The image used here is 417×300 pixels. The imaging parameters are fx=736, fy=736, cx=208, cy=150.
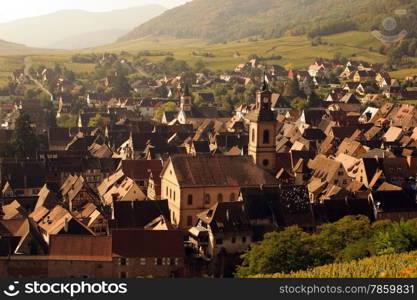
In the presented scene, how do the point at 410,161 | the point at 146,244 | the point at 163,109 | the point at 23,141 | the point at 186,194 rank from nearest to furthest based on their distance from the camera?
the point at 146,244 < the point at 186,194 < the point at 410,161 < the point at 23,141 < the point at 163,109

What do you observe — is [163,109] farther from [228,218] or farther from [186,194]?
[228,218]

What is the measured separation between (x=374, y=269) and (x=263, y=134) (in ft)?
125

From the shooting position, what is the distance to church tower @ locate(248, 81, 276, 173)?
254 feet

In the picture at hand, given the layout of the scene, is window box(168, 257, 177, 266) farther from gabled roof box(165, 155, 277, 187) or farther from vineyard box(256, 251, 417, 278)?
vineyard box(256, 251, 417, 278)

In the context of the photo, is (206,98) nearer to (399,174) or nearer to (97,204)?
(399,174)

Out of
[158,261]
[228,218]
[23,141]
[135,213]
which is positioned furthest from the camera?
[23,141]

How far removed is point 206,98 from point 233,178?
375 feet

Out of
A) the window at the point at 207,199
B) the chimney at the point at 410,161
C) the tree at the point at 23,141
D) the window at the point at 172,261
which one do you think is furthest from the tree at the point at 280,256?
the tree at the point at 23,141

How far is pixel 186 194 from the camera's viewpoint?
7100cm

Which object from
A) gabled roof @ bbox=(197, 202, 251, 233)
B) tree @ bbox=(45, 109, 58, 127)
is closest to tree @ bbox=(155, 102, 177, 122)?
tree @ bbox=(45, 109, 58, 127)

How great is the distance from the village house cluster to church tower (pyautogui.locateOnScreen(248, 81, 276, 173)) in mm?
121

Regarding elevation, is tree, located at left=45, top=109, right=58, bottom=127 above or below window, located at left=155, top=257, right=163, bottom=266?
below

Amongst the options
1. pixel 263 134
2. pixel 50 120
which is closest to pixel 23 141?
pixel 50 120

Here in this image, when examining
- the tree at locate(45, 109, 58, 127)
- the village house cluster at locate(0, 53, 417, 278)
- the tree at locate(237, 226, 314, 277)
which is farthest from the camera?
the tree at locate(45, 109, 58, 127)
